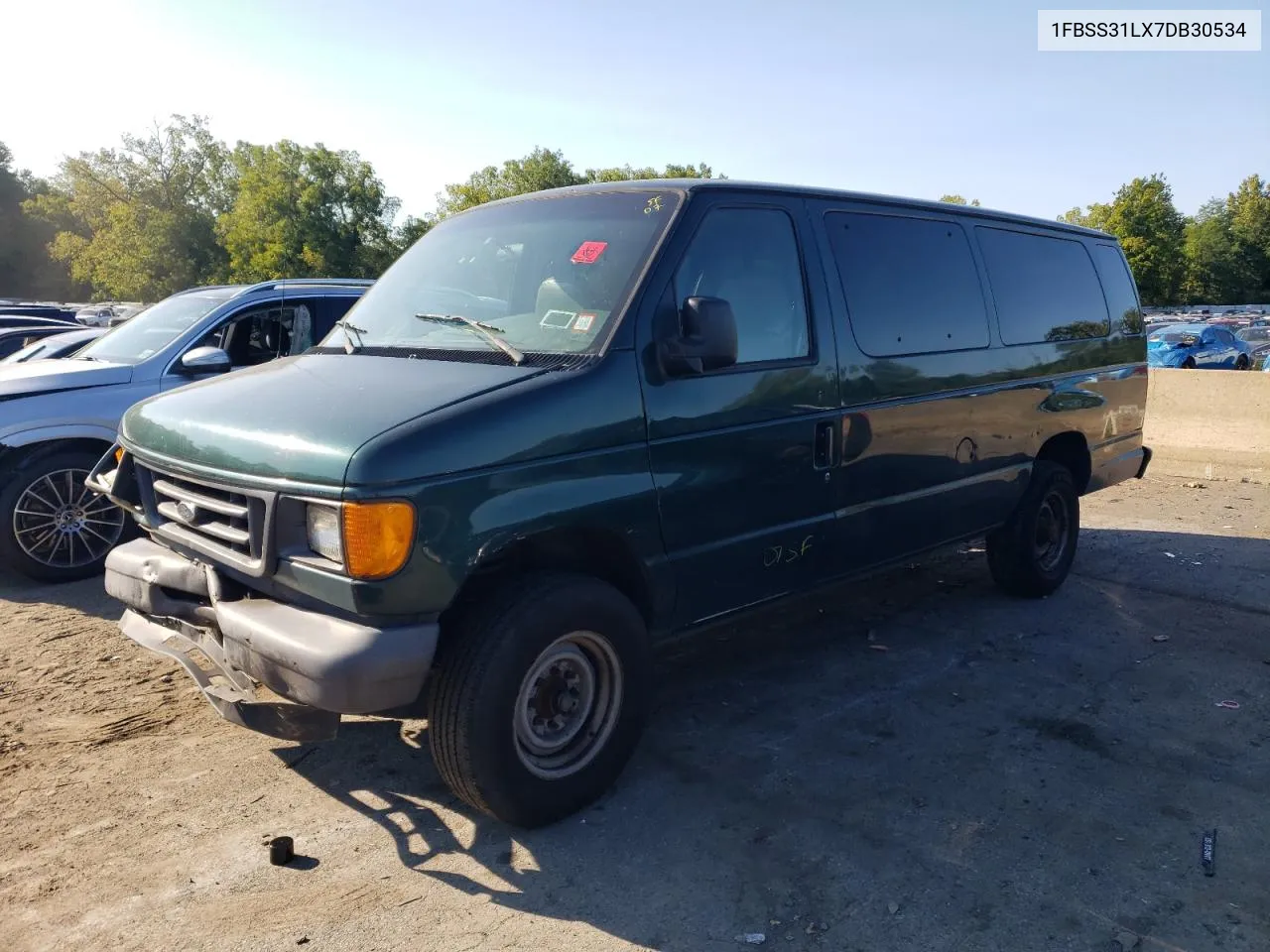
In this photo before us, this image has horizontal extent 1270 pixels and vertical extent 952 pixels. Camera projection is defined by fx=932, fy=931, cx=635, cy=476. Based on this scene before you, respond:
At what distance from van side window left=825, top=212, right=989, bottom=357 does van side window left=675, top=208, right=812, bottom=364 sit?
0.35m

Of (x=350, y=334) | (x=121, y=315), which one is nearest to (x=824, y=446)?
(x=350, y=334)

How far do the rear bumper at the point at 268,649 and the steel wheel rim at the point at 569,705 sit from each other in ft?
1.65

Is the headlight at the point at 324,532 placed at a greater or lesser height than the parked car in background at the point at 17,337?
lesser

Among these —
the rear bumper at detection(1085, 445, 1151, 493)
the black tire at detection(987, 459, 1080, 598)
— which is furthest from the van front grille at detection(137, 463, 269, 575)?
the rear bumper at detection(1085, 445, 1151, 493)

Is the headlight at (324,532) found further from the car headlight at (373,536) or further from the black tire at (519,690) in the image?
the black tire at (519,690)

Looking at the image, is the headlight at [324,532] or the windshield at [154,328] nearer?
the headlight at [324,532]

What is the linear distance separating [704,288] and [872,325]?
110 cm

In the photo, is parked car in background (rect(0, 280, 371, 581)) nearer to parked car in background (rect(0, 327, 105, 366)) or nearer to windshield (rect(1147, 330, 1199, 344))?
parked car in background (rect(0, 327, 105, 366))

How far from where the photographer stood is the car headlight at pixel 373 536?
2768 millimetres

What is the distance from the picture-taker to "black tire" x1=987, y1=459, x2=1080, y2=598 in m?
5.77

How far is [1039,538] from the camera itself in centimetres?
602

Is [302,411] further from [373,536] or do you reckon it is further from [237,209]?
[237,209]

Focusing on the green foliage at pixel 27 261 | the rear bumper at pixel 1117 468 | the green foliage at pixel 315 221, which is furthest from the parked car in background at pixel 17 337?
the green foliage at pixel 27 261

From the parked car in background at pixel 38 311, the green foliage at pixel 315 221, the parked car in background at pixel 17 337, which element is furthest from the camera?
the green foliage at pixel 315 221
